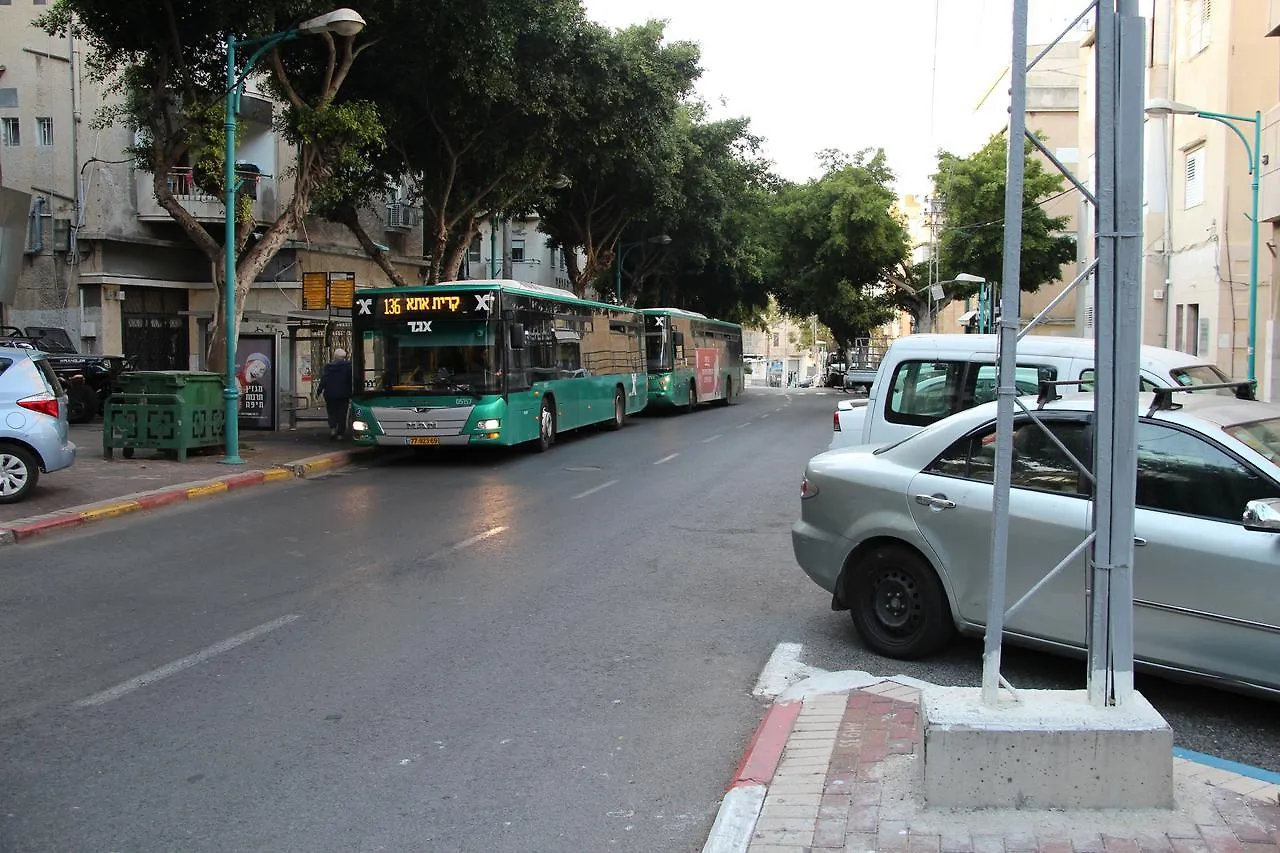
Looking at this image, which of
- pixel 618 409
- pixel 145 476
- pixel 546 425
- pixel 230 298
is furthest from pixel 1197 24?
pixel 145 476

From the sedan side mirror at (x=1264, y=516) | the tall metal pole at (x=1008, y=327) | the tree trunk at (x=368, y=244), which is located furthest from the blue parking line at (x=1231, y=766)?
the tree trunk at (x=368, y=244)

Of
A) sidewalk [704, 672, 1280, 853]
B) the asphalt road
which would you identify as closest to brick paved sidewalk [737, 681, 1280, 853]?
sidewalk [704, 672, 1280, 853]

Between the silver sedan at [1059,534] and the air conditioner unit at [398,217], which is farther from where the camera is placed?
the air conditioner unit at [398,217]

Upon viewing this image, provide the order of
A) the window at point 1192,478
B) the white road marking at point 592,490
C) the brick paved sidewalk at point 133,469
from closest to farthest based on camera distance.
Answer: the window at point 1192,478 < the brick paved sidewalk at point 133,469 < the white road marking at point 592,490

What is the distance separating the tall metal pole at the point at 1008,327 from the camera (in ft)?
12.1

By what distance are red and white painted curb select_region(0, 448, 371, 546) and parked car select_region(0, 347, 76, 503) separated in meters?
0.68

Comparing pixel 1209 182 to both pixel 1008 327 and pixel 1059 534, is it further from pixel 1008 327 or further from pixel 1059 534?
pixel 1008 327

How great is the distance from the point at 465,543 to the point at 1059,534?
593cm

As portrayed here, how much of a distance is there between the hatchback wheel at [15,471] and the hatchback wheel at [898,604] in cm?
951

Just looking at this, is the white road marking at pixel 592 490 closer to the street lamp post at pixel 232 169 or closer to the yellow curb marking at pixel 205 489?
the yellow curb marking at pixel 205 489

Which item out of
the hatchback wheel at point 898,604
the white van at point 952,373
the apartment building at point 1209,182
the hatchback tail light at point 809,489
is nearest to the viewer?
the hatchback wheel at point 898,604

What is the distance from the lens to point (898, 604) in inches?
241

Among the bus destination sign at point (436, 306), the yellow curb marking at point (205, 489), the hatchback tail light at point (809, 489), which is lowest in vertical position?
the yellow curb marking at point (205, 489)

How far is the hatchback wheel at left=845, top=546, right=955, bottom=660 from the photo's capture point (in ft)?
19.5
